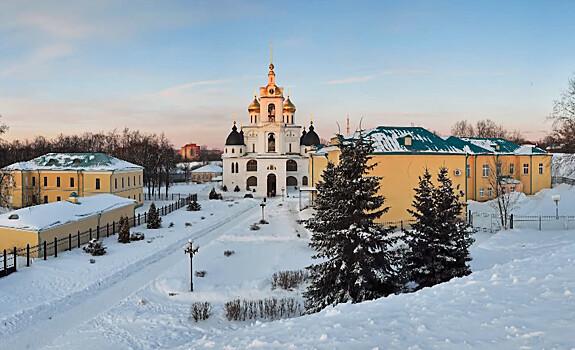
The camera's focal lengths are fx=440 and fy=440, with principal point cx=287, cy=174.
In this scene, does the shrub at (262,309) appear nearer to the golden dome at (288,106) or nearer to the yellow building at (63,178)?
the yellow building at (63,178)

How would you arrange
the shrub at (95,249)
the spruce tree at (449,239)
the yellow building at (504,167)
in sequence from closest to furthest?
the spruce tree at (449,239), the shrub at (95,249), the yellow building at (504,167)

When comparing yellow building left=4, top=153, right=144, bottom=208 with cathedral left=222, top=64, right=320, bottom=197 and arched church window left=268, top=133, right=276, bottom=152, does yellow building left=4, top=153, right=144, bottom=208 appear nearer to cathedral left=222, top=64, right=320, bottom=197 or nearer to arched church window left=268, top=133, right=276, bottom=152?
cathedral left=222, top=64, right=320, bottom=197

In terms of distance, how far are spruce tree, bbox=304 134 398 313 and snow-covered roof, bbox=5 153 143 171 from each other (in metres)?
27.1

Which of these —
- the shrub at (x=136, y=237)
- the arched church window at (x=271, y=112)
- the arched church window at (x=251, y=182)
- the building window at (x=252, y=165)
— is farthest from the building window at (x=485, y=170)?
the arched church window at (x=271, y=112)

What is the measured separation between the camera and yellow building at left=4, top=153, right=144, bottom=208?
115 feet

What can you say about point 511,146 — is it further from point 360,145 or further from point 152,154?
point 152,154

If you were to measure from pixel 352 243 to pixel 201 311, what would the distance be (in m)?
4.64

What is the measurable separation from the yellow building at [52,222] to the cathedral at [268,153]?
2869cm

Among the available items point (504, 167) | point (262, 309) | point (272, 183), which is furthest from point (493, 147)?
point (272, 183)

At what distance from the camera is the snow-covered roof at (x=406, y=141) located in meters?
25.7

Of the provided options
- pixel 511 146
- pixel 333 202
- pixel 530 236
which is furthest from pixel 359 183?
pixel 511 146

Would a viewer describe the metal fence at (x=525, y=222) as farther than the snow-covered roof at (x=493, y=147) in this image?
No

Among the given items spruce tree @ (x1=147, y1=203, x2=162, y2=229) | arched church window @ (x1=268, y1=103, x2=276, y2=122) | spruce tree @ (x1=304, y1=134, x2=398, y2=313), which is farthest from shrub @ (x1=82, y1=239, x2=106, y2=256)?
arched church window @ (x1=268, y1=103, x2=276, y2=122)

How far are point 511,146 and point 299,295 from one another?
86.3 feet
